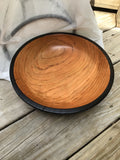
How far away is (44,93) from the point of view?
2.04 feet

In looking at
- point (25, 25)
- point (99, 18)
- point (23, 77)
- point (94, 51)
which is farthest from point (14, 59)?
point (99, 18)

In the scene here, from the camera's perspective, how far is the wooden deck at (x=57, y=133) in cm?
55

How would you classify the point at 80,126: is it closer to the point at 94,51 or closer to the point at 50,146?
the point at 50,146

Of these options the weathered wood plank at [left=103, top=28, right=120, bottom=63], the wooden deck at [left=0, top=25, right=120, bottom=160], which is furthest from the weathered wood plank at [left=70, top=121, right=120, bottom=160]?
the weathered wood plank at [left=103, top=28, right=120, bottom=63]

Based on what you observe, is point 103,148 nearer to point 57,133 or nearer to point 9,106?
point 57,133

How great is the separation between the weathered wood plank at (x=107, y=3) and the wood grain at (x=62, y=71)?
1.37 ft

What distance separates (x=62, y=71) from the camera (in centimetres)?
70

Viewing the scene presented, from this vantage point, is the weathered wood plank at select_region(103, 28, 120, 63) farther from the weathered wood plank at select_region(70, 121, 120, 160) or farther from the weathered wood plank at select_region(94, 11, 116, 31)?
the weathered wood plank at select_region(70, 121, 120, 160)

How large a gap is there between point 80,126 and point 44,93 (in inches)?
6.3

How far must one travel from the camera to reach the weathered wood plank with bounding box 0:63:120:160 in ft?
1.80

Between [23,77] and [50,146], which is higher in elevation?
[23,77]

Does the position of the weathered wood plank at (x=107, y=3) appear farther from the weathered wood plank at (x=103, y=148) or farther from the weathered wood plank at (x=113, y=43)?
the weathered wood plank at (x=103, y=148)

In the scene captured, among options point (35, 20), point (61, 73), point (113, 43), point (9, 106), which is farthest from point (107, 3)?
point (9, 106)

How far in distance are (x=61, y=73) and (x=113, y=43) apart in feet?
1.16
